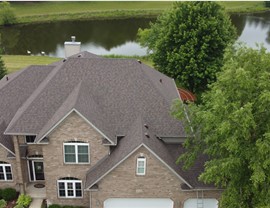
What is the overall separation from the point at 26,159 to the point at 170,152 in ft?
36.7

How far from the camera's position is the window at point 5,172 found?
1146 inches

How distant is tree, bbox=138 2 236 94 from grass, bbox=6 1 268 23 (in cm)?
5606

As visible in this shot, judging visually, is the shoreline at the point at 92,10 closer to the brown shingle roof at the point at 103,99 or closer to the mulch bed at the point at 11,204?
the brown shingle roof at the point at 103,99

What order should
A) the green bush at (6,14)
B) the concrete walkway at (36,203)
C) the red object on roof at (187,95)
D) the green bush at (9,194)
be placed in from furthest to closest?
the green bush at (6,14)
the red object on roof at (187,95)
the green bush at (9,194)
the concrete walkway at (36,203)

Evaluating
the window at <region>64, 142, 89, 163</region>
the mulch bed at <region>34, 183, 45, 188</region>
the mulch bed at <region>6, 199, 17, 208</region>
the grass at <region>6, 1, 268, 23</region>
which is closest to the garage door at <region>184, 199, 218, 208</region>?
the window at <region>64, 142, 89, 163</region>

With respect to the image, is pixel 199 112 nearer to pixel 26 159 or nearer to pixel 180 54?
pixel 26 159

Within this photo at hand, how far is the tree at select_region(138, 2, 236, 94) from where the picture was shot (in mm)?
40312

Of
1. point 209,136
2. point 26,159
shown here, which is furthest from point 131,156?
point 26,159

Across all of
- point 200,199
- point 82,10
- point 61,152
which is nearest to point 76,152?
point 61,152

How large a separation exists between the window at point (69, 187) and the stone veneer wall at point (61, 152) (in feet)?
1.04

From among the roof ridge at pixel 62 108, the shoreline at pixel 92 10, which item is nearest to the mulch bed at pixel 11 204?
the roof ridge at pixel 62 108

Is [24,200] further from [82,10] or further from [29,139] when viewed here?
[82,10]

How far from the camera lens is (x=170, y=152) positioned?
88.9 ft

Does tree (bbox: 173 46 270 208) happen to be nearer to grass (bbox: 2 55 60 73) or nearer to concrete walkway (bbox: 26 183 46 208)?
concrete walkway (bbox: 26 183 46 208)
